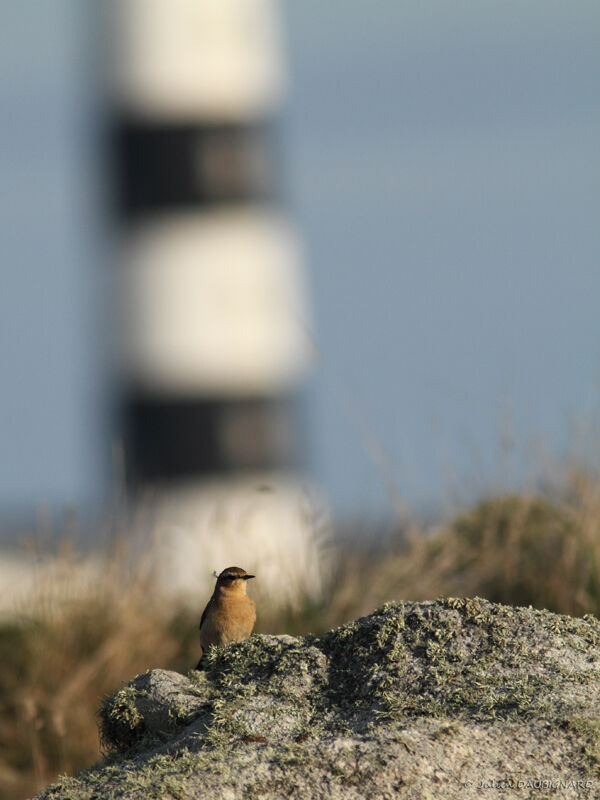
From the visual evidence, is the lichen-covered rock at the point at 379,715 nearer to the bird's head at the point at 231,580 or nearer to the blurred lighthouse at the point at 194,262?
the bird's head at the point at 231,580

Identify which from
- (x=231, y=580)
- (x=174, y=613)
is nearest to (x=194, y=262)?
(x=174, y=613)

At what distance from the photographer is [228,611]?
10.1ft

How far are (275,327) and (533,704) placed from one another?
1120 cm

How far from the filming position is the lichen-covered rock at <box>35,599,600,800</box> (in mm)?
2396

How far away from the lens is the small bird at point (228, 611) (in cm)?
307

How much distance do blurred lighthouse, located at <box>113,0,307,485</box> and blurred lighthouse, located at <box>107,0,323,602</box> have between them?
1 cm

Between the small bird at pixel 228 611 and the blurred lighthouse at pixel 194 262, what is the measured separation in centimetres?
973

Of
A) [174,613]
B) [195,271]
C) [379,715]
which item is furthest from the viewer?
[195,271]

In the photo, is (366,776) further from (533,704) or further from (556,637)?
(556,637)

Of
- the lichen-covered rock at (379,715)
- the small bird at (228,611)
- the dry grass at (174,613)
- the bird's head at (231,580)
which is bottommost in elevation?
the dry grass at (174,613)

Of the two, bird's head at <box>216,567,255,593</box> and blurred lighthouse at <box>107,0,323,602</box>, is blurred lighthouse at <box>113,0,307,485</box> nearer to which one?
blurred lighthouse at <box>107,0,323,602</box>

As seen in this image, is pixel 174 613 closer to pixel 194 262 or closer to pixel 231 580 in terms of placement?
pixel 231 580

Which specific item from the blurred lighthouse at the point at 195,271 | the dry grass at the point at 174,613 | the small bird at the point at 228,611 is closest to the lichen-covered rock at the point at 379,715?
the small bird at the point at 228,611

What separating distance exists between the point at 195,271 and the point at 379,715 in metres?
10.9
